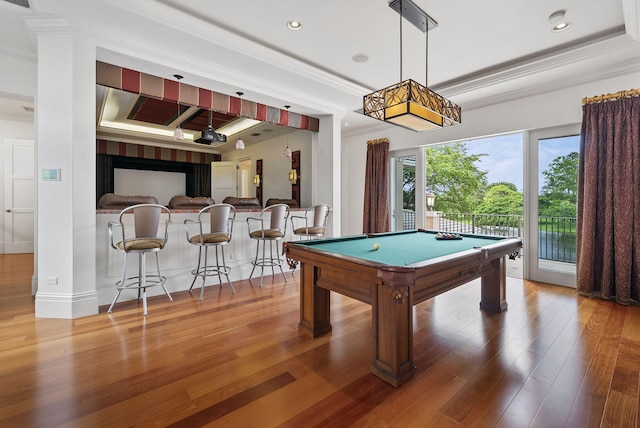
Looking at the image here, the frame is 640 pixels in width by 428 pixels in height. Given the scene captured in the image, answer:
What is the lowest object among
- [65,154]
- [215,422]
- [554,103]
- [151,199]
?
[215,422]

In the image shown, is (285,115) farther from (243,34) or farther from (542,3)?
(542,3)

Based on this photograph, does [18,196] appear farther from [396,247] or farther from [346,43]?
[396,247]

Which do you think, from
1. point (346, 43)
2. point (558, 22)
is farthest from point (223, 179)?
point (558, 22)

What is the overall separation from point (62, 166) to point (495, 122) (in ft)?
18.6

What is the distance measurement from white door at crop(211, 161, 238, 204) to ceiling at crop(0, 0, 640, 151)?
14.9ft

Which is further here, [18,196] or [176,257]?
[18,196]

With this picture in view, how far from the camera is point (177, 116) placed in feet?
21.1

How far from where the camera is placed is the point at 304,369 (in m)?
1.97

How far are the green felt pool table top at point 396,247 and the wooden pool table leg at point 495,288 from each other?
0.97ft

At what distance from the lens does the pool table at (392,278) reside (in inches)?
72.6

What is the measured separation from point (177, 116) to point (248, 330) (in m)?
5.62

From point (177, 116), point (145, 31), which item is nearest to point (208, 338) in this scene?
point (145, 31)

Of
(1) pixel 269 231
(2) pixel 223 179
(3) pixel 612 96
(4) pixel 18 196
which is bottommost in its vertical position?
(1) pixel 269 231

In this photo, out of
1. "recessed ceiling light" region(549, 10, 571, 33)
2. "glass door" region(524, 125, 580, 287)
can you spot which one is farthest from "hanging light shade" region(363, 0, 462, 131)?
"glass door" region(524, 125, 580, 287)
